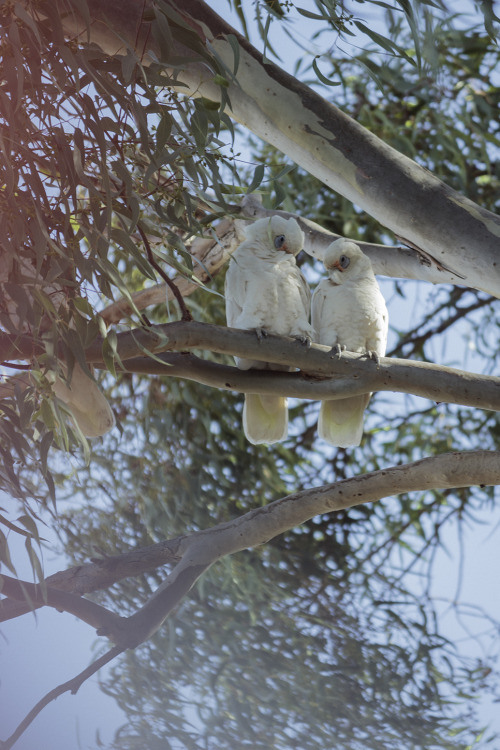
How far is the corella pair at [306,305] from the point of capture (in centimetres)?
124

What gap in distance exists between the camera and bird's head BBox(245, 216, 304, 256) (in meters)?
1.27

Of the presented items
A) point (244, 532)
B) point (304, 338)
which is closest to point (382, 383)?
point (304, 338)

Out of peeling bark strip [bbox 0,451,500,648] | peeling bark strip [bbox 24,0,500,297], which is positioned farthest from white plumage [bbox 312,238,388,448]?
peeling bark strip [bbox 24,0,500,297]

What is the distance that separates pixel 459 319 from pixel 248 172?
2.82ft

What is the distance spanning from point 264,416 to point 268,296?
→ 0.19 m

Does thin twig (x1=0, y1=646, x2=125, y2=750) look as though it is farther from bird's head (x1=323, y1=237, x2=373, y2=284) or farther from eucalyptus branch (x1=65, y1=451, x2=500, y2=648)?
bird's head (x1=323, y1=237, x2=373, y2=284)

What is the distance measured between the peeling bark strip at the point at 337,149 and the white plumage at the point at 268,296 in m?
0.28

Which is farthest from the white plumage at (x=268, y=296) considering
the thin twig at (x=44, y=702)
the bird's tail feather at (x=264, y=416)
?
the thin twig at (x=44, y=702)

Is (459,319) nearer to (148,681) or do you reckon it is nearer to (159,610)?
(148,681)

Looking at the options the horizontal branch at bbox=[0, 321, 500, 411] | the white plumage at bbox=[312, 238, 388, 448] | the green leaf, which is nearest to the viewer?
the green leaf

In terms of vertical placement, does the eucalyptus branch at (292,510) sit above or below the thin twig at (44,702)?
above

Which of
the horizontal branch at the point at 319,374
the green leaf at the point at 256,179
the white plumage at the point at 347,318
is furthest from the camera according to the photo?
the white plumage at the point at 347,318

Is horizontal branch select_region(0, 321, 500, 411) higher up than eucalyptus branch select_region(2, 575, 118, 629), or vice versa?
horizontal branch select_region(0, 321, 500, 411)

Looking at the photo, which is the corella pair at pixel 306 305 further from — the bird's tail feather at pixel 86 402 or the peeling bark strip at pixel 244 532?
the bird's tail feather at pixel 86 402
